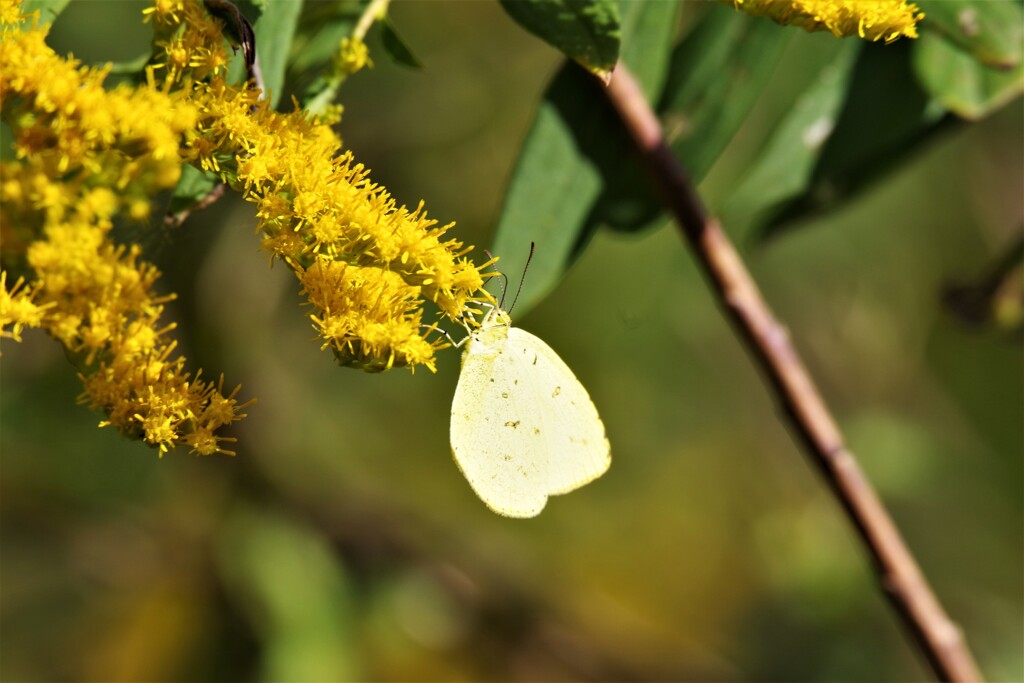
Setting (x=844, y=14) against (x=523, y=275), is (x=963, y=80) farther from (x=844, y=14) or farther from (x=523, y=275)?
(x=523, y=275)

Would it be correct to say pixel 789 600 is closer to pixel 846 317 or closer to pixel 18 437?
pixel 846 317

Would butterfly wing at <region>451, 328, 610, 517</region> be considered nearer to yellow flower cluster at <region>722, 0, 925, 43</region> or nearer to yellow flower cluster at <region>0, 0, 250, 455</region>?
yellow flower cluster at <region>0, 0, 250, 455</region>

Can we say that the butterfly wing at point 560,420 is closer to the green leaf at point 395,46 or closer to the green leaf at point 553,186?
the green leaf at point 553,186

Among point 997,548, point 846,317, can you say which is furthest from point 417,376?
point 997,548

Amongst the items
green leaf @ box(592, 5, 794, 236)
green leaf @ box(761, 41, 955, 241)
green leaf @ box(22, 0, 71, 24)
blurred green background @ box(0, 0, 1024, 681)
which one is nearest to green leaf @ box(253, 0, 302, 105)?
green leaf @ box(22, 0, 71, 24)

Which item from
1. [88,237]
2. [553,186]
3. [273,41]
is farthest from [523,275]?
[88,237]

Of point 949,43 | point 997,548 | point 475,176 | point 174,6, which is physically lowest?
point 997,548

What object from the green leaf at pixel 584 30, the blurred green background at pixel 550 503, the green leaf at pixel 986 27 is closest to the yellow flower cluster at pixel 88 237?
the green leaf at pixel 584 30
